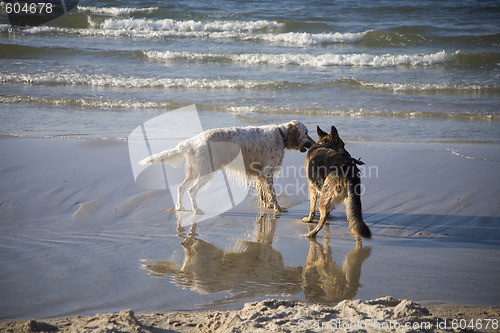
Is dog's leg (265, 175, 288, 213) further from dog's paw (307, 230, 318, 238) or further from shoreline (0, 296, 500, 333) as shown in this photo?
shoreline (0, 296, 500, 333)

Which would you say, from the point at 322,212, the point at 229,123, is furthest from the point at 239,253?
the point at 229,123

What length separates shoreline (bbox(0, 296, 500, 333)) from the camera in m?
3.73

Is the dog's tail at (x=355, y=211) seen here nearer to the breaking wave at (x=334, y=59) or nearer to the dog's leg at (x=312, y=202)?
the dog's leg at (x=312, y=202)

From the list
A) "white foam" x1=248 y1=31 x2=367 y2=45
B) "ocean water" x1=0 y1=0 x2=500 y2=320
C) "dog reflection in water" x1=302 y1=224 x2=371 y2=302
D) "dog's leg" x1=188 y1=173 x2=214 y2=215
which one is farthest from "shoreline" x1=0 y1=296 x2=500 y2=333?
"white foam" x1=248 y1=31 x2=367 y2=45

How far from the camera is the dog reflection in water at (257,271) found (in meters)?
4.66

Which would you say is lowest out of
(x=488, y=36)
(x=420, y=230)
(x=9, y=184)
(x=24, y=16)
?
(x=420, y=230)

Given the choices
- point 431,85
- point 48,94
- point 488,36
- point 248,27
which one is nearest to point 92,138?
point 48,94

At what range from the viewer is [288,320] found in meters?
3.81

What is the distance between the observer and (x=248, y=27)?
22.1 meters

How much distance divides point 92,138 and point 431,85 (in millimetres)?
9375

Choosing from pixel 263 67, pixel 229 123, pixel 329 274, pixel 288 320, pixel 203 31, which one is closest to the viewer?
pixel 288 320

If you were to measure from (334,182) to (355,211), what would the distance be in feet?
1.70

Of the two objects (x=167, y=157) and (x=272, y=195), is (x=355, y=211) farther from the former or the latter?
(x=167, y=157)

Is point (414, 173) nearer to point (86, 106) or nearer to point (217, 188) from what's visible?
point (217, 188)
